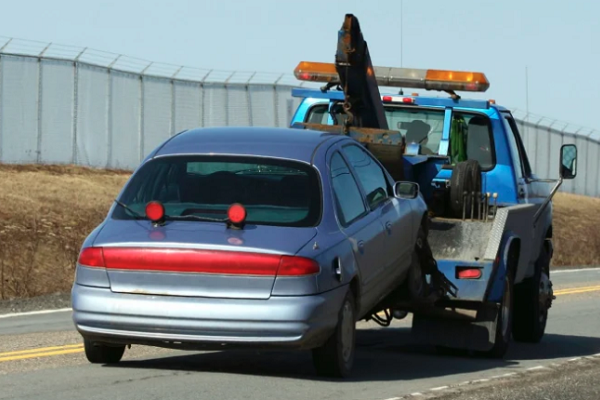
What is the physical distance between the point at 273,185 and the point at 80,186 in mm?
33384

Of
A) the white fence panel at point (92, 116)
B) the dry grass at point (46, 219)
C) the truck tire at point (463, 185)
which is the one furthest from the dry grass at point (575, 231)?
the truck tire at point (463, 185)

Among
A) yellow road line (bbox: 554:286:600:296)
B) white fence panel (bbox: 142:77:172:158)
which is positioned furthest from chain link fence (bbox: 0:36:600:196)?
yellow road line (bbox: 554:286:600:296)

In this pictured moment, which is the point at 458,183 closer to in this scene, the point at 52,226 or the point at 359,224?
the point at 359,224

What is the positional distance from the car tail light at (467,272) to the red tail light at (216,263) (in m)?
3.28

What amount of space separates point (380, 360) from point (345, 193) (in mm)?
2087

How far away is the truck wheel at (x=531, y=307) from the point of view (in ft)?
47.1

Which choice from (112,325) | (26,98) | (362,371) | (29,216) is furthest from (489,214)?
(26,98)

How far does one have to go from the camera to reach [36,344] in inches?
466

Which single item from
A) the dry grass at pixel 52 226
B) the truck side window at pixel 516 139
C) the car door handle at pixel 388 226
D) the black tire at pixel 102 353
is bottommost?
the dry grass at pixel 52 226

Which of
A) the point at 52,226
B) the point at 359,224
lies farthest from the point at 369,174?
the point at 52,226

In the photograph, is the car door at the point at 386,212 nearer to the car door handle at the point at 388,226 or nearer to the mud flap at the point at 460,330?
the car door handle at the point at 388,226

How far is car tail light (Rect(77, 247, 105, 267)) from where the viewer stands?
9.34m

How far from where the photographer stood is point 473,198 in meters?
13.0

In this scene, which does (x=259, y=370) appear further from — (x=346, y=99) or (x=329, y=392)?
(x=346, y=99)
